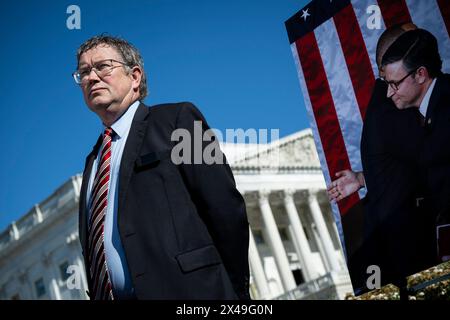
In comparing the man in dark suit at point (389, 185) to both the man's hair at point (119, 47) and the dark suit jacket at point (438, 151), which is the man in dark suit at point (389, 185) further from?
the man's hair at point (119, 47)

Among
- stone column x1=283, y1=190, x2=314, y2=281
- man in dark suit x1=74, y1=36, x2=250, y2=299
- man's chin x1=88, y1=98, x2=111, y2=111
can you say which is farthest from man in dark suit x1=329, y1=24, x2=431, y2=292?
stone column x1=283, y1=190, x2=314, y2=281

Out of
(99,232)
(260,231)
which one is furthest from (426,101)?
(260,231)

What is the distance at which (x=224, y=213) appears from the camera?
12.1 feet

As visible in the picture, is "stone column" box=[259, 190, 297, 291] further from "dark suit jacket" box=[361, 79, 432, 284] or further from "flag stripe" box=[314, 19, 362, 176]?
"dark suit jacket" box=[361, 79, 432, 284]

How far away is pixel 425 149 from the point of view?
6.35 meters

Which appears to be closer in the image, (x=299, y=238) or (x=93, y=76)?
(x=93, y=76)

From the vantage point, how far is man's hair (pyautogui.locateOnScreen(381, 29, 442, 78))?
21.5ft

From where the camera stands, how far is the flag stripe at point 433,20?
6461mm

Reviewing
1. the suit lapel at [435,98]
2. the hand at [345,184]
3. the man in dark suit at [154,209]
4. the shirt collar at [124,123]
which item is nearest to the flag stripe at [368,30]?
the suit lapel at [435,98]

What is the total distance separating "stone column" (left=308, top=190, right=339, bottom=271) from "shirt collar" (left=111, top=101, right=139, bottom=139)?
52658 millimetres

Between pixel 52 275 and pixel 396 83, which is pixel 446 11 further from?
pixel 52 275

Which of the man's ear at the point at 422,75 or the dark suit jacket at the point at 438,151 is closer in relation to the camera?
the dark suit jacket at the point at 438,151

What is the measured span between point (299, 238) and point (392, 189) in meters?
48.9

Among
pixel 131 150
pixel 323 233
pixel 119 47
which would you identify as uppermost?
pixel 119 47
